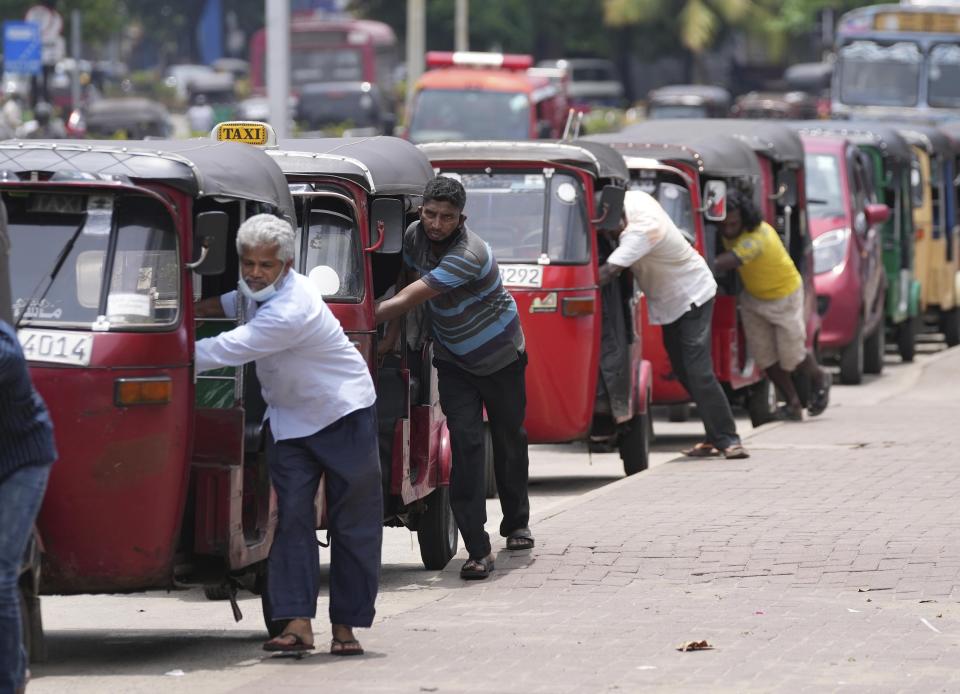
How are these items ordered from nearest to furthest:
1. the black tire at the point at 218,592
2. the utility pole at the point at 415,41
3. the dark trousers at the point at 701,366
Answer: the black tire at the point at 218,592, the dark trousers at the point at 701,366, the utility pole at the point at 415,41

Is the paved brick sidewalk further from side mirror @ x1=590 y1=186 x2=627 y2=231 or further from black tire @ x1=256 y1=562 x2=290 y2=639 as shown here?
side mirror @ x1=590 y1=186 x2=627 y2=231

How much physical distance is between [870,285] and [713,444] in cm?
672

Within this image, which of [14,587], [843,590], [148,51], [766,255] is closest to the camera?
[14,587]

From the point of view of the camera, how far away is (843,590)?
28.1 feet

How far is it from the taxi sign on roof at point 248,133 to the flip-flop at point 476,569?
2.02 metres

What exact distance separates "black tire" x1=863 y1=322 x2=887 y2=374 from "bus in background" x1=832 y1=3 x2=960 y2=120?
12.6 metres

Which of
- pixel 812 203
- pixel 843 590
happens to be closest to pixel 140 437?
pixel 843 590

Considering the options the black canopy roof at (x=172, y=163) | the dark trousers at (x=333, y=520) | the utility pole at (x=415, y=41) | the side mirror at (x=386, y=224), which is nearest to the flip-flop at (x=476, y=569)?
the side mirror at (x=386, y=224)

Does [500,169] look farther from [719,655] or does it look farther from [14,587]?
[14,587]

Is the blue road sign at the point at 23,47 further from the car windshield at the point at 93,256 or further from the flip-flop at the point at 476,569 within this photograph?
the car windshield at the point at 93,256

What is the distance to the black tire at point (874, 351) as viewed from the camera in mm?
20422

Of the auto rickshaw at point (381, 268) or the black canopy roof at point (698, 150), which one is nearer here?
the auto rickshaw at point (381, 268)

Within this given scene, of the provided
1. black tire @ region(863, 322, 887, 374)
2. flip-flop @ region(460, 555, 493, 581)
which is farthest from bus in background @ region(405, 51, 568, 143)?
flip-flop @ region(460, 555, 493, 581)

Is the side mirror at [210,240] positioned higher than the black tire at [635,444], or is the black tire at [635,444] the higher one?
the side mirror at [210,240]
